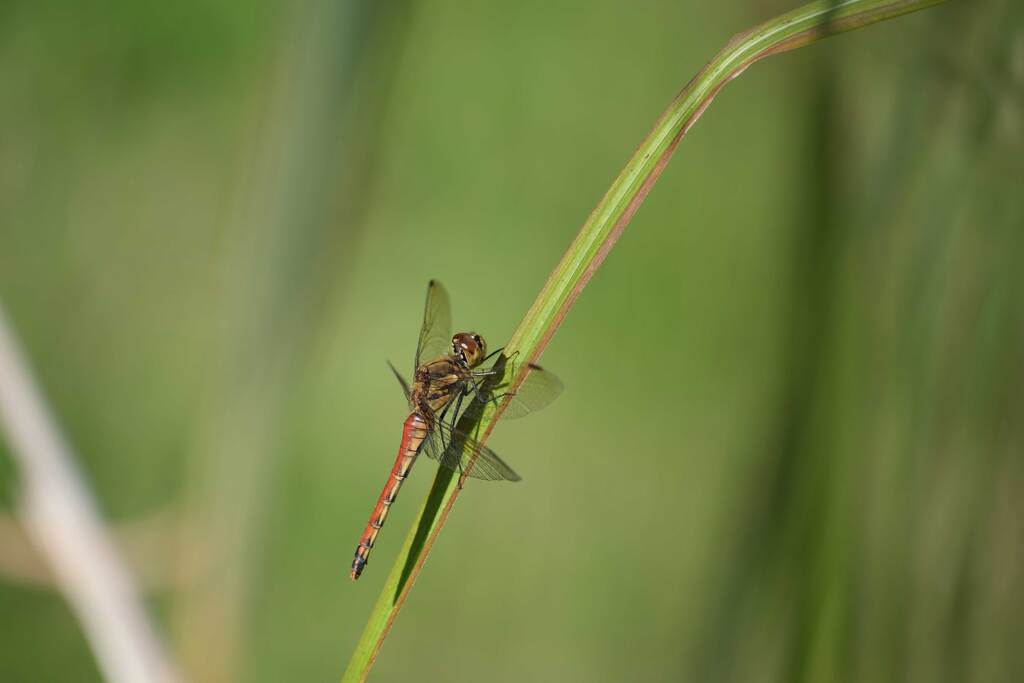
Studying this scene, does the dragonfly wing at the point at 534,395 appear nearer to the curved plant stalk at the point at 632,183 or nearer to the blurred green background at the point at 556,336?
the blurred green background at the point at 556,336

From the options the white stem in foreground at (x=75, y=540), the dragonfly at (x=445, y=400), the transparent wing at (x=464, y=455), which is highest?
the dragonfly at (x=445, y=400)

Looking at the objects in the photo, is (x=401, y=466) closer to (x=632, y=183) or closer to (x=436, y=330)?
(x=436, y=330)

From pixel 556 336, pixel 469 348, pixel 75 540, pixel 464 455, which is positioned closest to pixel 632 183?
pixel 464 455

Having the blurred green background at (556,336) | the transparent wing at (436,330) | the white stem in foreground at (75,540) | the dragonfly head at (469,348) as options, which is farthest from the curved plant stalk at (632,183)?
the transparent wing at (436,330)

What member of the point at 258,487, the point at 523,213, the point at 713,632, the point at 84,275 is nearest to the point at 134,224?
the point at 84,275

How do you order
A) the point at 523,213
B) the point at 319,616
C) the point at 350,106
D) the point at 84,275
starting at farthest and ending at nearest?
1. the point at 523,213
2. the point at 84,275
3. the point at 319,616
4. the point at 350,106

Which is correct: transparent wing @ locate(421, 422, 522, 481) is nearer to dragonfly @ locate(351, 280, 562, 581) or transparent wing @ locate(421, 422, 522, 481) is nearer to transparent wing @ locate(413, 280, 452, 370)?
dragonfly @ locate(351, 280, 562, 581)

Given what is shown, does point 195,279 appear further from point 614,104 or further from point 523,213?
point 614,104
